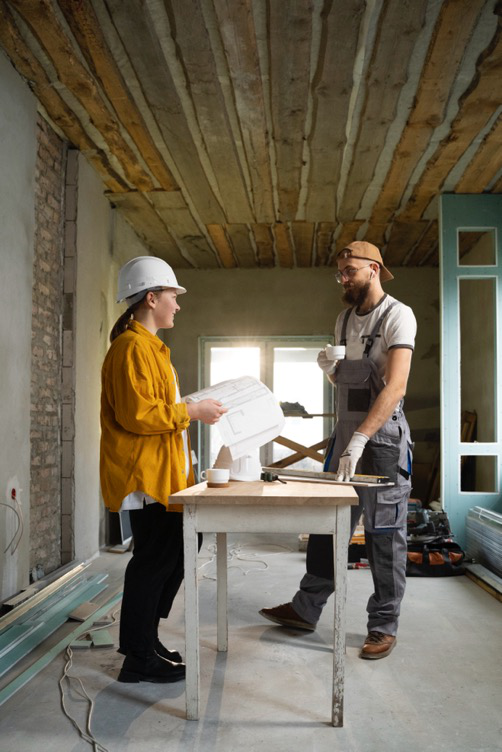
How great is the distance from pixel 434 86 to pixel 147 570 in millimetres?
3182

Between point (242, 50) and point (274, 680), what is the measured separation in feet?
10.2

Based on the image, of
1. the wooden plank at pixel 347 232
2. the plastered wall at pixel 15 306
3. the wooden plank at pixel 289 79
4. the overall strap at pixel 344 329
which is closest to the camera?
the wooden plank at pixel 289 79

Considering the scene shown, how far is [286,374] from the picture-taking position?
850 centimetres

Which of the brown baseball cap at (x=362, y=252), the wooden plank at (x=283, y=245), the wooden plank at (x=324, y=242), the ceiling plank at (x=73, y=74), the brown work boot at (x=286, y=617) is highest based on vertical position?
the wooden plank at (x=324, y=242)

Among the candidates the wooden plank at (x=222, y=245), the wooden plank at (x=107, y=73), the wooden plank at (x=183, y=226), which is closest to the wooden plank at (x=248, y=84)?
the wooden plank at (x=107, y=73)

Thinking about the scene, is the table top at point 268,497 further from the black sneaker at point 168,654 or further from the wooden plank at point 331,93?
the wooden plank at point 331,93

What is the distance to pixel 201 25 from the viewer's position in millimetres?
3207

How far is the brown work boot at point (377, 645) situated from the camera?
2.91m

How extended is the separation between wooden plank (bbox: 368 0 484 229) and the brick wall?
2.49 metres

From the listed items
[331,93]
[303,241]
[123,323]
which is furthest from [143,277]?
[303,241]

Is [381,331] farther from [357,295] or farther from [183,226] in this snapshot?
[183,226]

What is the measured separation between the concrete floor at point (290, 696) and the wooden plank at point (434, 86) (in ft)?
10.1

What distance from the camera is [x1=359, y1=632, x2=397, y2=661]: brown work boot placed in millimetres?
2908

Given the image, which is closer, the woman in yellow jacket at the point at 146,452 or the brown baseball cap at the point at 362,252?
the woman in yellow jacket at the point at 146,452
